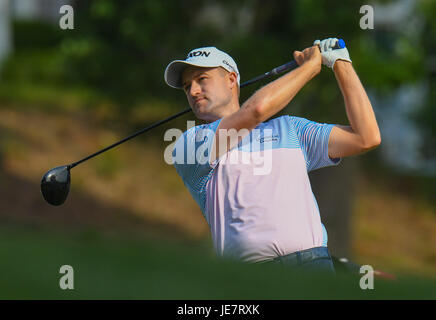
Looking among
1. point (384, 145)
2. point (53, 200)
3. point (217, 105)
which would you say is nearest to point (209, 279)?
point (217, 105)

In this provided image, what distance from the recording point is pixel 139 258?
332 centimetres

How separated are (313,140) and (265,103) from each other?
Answer: 0.43 m

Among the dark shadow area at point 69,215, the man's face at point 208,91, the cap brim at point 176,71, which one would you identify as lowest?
the man's face at point 208,91

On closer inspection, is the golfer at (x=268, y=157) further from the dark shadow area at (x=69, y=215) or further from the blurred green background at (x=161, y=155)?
the dark shadow area at (x=69, y=215)

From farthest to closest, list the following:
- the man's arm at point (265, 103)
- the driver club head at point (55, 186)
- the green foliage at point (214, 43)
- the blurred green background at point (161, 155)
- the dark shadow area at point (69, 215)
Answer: the dark shadow area at point (69, 215), the green foliage at point (214, 43), the driver club head at point (55, 186), the man's arm at point (265, 103), the blurred green background at point (161, 155)

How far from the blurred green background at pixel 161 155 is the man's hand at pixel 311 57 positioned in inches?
37.8

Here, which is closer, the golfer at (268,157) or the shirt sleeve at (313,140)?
the golfer at (268,157)

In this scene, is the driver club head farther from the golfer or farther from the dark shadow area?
the dark shadow area

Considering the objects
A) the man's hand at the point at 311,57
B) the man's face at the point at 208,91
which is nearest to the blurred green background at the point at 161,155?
the man's face at the point at 208,91

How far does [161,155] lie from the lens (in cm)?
1334

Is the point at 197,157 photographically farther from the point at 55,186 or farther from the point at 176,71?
the point at 55,186

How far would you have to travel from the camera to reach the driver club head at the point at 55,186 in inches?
165

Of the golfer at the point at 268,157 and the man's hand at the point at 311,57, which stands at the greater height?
the man's hand at the point at 311,57

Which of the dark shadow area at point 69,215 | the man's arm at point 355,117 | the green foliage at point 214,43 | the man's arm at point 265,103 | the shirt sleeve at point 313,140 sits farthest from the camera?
the dark shadow area at point 69,215
